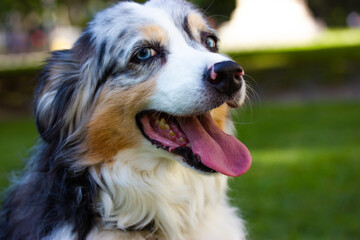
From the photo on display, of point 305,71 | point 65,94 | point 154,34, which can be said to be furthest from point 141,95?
point 305,71

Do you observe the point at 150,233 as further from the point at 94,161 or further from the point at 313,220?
the point at 313,220

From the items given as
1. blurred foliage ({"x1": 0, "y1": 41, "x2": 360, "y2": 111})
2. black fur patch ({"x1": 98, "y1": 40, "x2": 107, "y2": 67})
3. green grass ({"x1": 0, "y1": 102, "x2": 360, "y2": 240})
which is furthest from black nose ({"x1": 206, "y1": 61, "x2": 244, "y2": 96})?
blurred foliage ({"x1": 0, "y1": 41, "x2": 360, "y2": 111})

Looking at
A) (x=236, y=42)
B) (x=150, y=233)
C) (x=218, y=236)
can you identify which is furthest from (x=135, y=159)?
(x=236, y=42)

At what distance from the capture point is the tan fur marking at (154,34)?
3133 millimetres

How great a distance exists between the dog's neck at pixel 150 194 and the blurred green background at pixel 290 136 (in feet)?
2.68

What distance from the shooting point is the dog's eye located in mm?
3502

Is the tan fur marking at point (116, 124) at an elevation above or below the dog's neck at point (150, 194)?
above

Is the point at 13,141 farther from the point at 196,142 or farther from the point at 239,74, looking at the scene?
the point at 239,74

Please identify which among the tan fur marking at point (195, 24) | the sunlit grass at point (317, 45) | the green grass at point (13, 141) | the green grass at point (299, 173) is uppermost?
the tan fur marking at point (195, 24)

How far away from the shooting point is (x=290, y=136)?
916 centimetres

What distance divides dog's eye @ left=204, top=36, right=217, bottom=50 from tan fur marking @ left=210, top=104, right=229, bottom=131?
497 millimetres

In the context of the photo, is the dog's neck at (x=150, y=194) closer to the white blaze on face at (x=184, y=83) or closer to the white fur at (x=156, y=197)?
the white fur at (x=156, y=197)

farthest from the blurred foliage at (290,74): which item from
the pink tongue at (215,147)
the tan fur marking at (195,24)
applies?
the pink tongue at (215,147)

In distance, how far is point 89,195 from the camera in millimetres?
3008
